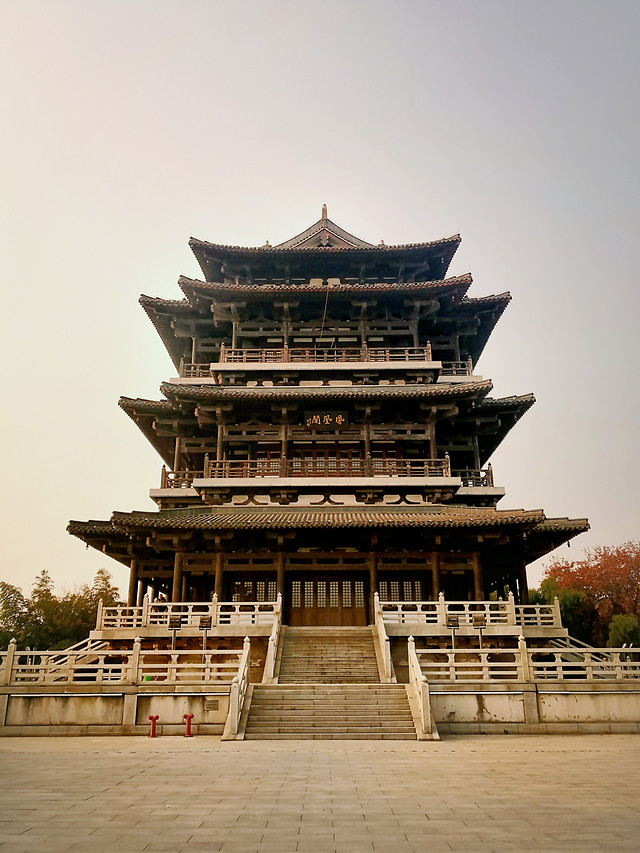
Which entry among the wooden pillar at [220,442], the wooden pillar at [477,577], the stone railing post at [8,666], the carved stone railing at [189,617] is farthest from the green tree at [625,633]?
the stone railing post at [8,666]

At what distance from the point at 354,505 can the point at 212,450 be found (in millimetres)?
7920

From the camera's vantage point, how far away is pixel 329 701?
1769cm

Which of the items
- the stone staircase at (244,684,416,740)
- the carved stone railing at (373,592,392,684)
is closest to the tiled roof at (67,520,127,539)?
the carved stone railing at (373,592,392,684)

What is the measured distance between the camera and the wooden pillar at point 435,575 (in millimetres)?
26016

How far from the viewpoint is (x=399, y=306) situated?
33969mm

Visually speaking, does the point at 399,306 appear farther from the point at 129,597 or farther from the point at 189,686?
the point at 189,686

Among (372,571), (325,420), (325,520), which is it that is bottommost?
(372,571)

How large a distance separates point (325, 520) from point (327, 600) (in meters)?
4.14

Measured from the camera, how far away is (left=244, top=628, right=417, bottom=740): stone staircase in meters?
16.2

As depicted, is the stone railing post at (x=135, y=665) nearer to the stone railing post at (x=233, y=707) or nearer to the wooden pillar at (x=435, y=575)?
the stone railing post at (x=233, y=707)

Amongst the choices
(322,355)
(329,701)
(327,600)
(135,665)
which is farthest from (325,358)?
(135,665)

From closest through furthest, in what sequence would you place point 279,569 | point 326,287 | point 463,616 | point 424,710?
→ point 424,710 → point 463,616 → point 279,569 → point 326,287

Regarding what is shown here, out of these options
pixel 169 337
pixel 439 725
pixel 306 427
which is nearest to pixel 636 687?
pixel 439 725

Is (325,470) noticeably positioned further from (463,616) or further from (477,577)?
(463,616)
